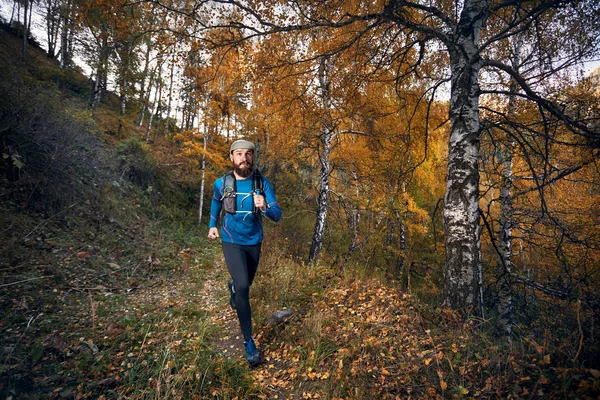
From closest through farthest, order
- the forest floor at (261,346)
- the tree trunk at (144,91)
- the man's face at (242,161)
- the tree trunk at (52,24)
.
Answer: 1. the forest floor at (261,346)
2. the man's face at (242,161)
3. the tree trunk at (52,24)
4. the tree trunk at (144,91)

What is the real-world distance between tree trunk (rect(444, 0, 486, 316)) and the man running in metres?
2.33

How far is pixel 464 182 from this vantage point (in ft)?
10.6

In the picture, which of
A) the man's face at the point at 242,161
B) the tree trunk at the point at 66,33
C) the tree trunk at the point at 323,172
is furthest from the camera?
the tree trunk at the point at 66,33

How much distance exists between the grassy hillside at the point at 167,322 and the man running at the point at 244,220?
0.60m

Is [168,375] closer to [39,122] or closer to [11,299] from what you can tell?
[11,299]

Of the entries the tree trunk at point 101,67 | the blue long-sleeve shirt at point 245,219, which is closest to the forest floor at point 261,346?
the blue long-sleeve shirt at point 245,219

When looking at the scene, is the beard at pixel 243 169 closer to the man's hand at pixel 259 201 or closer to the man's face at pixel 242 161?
the man's face at pixel 242 161

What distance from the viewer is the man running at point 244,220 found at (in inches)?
120

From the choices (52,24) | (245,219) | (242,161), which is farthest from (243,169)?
(52,24)

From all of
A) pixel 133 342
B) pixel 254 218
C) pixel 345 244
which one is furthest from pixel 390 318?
pixel 345 244

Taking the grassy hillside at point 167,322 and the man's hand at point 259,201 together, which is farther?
the man's hand at point 259,201

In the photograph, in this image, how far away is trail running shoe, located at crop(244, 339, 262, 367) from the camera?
301 cm

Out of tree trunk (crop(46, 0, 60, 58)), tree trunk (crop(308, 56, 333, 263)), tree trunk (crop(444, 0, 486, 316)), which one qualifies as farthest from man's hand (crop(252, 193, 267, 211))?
tree trunk (crop(46, 0, 60, 58))

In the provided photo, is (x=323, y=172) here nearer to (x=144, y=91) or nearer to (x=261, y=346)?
(x=261, y=346)
